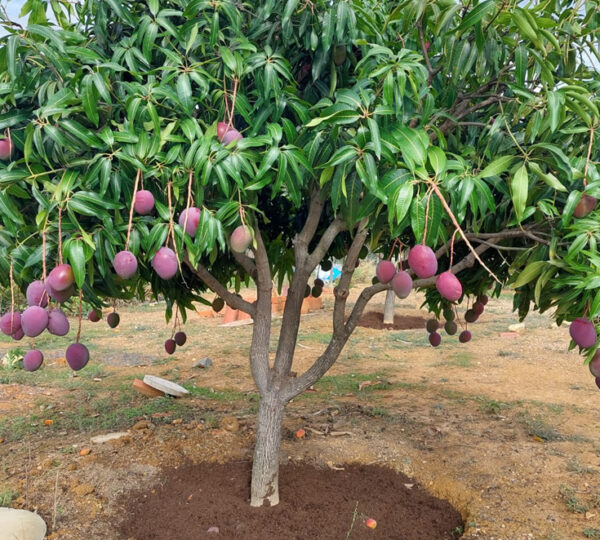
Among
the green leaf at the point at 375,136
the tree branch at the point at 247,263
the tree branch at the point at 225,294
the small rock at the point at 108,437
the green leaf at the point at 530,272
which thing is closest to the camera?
the green leaf at the point at 375,136

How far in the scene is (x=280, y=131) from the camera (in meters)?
1.63

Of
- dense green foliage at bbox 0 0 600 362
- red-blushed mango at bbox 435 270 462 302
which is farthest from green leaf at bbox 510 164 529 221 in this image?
red-blushed mango at bbox 435 270 462 302

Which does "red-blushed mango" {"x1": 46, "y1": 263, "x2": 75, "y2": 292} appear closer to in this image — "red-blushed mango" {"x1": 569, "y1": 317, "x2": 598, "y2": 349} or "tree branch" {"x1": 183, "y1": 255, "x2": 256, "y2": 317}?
"tree branch" {"x1": 183, "y1": 255, "x2": 256, "y2": 317}

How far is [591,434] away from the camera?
149 inches

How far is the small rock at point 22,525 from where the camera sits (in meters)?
2.26

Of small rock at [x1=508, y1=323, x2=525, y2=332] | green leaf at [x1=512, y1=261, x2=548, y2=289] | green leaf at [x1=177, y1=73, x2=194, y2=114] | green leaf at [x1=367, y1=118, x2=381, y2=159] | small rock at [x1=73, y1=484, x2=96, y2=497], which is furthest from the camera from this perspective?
small rock at [x1=508, y1=323, x2=525, y2=332]

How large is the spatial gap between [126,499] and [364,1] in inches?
101

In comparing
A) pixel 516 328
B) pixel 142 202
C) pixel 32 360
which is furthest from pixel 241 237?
pixel 516 328

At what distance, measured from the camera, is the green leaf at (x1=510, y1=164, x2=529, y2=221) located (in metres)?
1.46

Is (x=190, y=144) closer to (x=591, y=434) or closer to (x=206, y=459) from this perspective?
(x=206, y=459)

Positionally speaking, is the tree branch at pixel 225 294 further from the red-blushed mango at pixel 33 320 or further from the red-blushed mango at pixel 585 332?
the red-blushed mango at pixel 585 332

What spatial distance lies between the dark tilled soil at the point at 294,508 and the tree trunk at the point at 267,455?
2.3 inches

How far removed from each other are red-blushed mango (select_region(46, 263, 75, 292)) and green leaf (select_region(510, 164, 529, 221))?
1.27 meters

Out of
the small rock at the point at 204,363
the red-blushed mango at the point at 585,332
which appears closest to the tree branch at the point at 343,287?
the red-blushed mango at the point at 585,332
